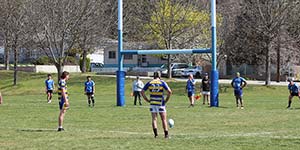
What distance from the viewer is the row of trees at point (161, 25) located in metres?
51.3

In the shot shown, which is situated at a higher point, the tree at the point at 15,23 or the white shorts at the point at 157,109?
the tree at the point at 15,23

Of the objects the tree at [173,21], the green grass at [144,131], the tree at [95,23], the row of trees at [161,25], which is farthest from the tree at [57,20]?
the green grass at [144,131]

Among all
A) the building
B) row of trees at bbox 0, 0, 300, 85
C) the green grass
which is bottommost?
the green grass

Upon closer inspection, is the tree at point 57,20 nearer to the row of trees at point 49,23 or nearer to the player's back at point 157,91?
the row of trees at point 49,23

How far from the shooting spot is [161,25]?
57.1 metres

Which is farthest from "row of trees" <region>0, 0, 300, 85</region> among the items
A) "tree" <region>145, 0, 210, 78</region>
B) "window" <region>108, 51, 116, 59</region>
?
"window" <region>108, 51, 116, 59</region>

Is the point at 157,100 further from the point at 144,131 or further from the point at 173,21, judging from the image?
the point at 173,21

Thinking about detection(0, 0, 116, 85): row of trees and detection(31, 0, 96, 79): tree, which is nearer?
detection(31, 0, 96, 79): tree

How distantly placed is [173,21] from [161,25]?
1.21 m

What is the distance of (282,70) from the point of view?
64375mm

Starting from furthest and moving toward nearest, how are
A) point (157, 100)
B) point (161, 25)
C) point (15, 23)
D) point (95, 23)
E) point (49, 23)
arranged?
point (161, 25) < point (95, 23) < point (15, 23) < point (49, 23) < point (157, 100)

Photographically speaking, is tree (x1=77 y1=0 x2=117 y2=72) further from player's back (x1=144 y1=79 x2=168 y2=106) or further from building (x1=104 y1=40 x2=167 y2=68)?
player's back (x1=144 y1=79 x2=168 y2=106)

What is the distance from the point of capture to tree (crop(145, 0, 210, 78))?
186ft

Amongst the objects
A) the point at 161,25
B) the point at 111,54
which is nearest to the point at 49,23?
the point at 161,25
